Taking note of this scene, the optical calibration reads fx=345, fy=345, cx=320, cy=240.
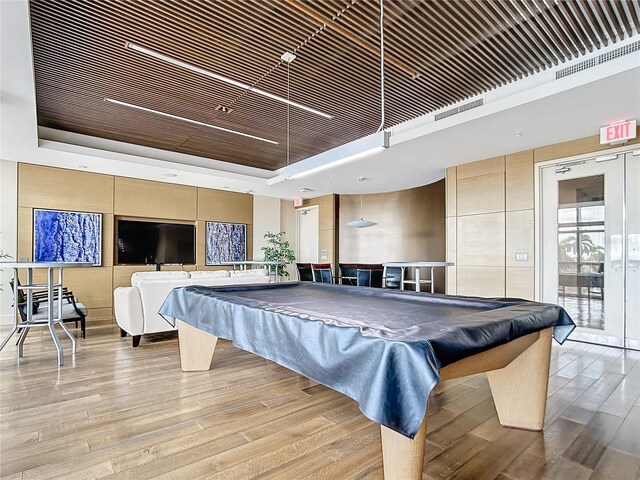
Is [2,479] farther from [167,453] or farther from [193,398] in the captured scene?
[193,398]

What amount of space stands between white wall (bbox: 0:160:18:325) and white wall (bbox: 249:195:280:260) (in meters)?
4.57

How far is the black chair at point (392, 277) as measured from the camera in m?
6.10

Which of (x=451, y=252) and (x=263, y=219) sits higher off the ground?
(x=263, y=219)

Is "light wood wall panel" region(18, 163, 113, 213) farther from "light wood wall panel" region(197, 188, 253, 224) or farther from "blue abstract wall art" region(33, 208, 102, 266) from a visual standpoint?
"light wood wall panel" region(197, 188, 253, 224)

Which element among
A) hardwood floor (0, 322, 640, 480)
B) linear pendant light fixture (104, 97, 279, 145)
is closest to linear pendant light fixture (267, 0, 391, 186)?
hardwood floor (0, 322, 640, 480)

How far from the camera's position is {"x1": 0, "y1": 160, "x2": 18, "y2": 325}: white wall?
5684mm

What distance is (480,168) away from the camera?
553cm

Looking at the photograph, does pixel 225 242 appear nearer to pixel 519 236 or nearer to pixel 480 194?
pixel 480 194

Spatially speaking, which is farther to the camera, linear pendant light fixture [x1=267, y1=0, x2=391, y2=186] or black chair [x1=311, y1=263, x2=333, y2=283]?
black chair [x1=311, y1=263, x2=333, y2=283]

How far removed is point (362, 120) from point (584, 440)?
164 inches

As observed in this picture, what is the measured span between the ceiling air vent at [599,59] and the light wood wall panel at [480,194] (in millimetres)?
2163

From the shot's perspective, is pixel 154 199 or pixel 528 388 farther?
pixel 154 199

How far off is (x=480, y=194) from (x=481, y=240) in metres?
0.74

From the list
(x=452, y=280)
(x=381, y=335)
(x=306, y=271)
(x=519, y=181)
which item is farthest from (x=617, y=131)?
(x=306, y=271)
